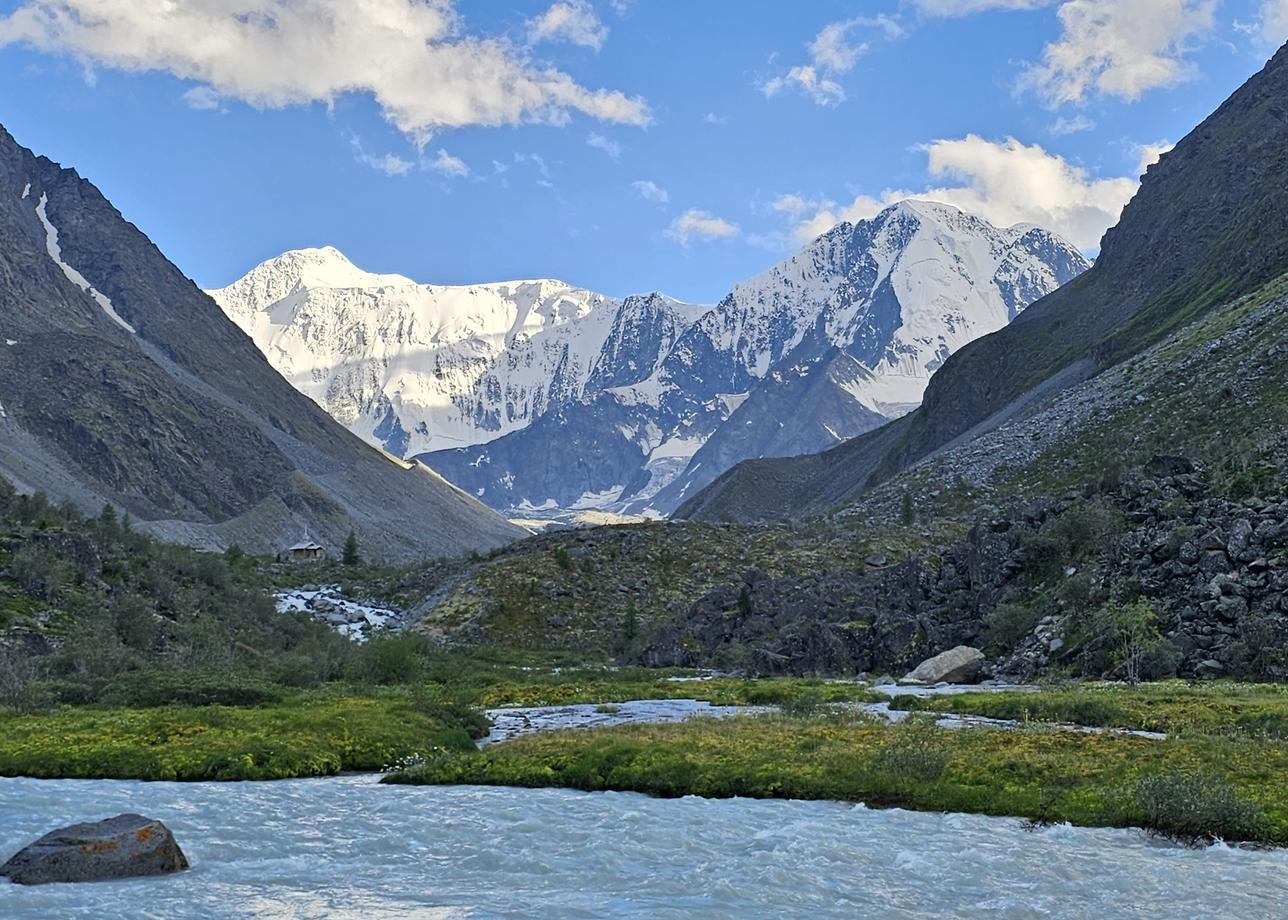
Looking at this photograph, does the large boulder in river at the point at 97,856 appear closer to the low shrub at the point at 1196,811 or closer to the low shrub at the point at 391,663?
the low shrub at the point at 1196,811

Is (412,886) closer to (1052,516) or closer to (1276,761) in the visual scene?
(1276,761)

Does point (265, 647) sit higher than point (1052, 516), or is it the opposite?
point (1052, 516)

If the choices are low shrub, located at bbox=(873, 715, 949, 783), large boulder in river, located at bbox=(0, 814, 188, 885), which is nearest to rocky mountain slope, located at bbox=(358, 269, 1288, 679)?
low shrub, located at bbox=(873, 715, 949, 783)

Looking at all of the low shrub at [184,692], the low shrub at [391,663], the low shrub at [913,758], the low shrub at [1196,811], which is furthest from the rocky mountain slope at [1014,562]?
the low shrub at [184,692]

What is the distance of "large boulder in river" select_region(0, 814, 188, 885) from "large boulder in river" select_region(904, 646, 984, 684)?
4542cm

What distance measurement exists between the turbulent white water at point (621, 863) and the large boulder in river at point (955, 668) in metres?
33.1

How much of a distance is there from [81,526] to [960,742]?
72777mm

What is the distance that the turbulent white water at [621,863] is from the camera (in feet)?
67.1

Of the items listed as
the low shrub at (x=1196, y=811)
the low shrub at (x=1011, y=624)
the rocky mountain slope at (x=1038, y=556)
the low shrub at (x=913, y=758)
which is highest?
the rocky mountain slope at (x=1038, y=556)

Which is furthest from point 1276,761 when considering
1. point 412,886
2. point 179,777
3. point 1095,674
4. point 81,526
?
point 81,526

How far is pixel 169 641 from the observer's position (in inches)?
2672

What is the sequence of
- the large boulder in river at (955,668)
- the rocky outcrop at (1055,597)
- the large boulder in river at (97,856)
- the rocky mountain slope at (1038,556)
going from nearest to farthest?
the large boulder in river at (97,856) < the rocky outcrop at (1055,597) < the rocky mountain slope at (1038,556) < the large boulder in river at (955,668)

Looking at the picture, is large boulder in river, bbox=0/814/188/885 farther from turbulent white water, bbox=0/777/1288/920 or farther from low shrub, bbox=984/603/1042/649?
low shrub, bbox=984/603/1042/649

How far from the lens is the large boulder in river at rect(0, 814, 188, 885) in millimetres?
21922
